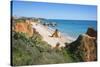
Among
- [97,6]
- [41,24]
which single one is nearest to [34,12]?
[41,24]

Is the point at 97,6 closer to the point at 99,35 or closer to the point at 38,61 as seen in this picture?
the point at 99,35

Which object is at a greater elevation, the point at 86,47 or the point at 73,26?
the point at 73,26

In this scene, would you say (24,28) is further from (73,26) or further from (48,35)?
(73,26)

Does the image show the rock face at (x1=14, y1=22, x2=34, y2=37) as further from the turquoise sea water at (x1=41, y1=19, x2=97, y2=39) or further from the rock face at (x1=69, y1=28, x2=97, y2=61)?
the rock face at (x1=69, y1=28, x2=97, y2=61)

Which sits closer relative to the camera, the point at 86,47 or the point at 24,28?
the point at 24,28

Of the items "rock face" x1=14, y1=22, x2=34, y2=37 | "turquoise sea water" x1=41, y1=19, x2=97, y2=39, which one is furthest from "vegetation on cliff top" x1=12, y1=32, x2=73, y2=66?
"turquoise sea water" x1=41, y1=19, x2=97, y2=39

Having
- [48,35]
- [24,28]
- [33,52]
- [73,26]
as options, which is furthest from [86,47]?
[24,28]
